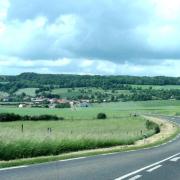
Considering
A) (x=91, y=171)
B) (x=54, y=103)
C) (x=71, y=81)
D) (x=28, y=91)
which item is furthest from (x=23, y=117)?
(x=91, y=171)

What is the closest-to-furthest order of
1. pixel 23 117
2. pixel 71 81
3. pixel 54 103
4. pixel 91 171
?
pixel 91 171, pixel 23 117, pixel 54 103, pixel 71 81

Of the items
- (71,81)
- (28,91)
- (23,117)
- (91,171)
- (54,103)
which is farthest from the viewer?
(71,81)

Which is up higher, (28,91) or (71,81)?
(71,81)

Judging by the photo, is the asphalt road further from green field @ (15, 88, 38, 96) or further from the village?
green field @ (15, 88, 38, 96)

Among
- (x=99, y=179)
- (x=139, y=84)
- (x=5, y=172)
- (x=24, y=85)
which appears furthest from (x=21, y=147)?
(x=139, y=84)

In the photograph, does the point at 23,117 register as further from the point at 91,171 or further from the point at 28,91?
the point at 91,171

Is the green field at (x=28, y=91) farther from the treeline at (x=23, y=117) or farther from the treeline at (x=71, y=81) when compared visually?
the treeline at (x=23, y=117)

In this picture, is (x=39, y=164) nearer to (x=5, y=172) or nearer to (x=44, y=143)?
(x=5, y=172)

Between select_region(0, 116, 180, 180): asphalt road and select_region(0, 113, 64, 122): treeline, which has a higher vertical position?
select_region(0, 116, 180, 180): asphalt road

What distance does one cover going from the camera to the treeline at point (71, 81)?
390ft

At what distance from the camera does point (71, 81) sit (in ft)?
453

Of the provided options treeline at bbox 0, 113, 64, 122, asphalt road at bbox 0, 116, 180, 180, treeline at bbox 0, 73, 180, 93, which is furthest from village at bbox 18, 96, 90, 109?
asphalt road at bbox 0, 116, 180, 180

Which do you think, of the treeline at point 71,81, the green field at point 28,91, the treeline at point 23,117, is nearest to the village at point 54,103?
the green field at point 28,91

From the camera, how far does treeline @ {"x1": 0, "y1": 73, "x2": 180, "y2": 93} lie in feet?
390
